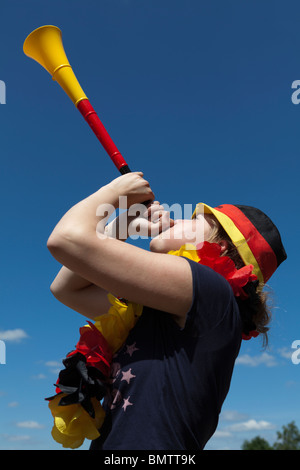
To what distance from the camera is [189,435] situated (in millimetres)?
2070

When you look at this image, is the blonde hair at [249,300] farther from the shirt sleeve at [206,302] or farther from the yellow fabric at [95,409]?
the yellow fabric at [95,409]

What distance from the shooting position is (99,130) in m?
2.77

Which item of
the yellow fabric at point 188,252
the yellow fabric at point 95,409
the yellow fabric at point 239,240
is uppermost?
the yellow fabric at point 239,240

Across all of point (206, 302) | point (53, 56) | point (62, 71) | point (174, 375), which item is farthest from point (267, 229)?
point (53, 56)

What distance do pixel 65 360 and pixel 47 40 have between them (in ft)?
6.63

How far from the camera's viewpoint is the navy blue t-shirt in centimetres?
199

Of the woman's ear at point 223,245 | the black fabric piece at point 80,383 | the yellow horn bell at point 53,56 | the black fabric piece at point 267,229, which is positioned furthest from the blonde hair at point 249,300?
the yellow horn bell at point 53,56

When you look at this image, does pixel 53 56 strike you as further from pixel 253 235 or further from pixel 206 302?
pixel 206 302

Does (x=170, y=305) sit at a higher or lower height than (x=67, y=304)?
lower

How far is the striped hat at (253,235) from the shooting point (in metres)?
2.66

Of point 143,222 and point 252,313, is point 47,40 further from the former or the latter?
point 252,313

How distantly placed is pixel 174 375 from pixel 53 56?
6.90 ft
